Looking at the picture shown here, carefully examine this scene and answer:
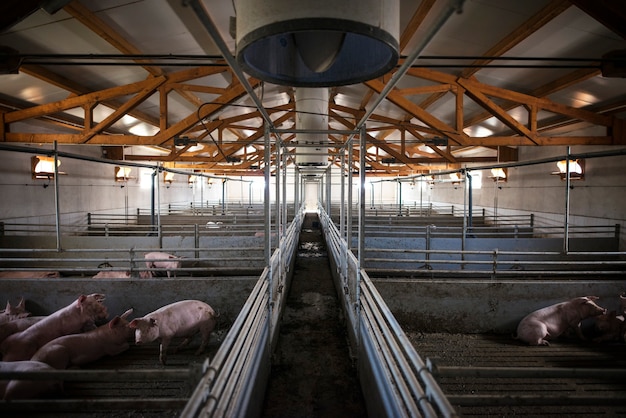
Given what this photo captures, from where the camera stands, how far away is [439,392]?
4.50 feet

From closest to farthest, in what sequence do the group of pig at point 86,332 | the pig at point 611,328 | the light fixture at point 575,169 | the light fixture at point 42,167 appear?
the group of pig at point 86,332 < the pig at point 611,328 < the light fixture at point 42,167 < the light fixture at point 575,169

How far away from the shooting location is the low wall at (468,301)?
4184 mm

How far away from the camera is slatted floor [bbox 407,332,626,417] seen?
2730mm

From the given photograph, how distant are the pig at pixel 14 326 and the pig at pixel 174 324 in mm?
1511

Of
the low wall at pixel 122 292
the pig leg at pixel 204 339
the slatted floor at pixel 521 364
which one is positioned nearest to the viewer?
the slatted floor at pixel 521 364

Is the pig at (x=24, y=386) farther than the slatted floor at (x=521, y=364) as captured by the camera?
No

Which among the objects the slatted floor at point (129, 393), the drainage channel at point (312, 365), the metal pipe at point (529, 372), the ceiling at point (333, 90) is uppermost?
the ceiling at point (333, 90)

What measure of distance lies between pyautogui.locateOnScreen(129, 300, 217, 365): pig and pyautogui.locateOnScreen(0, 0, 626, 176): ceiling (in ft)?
7.02

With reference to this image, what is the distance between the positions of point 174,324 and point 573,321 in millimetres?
4577

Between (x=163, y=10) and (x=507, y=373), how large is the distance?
17.1 ft

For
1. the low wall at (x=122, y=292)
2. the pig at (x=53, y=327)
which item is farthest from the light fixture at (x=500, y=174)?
the pig at (x=53, y=327)

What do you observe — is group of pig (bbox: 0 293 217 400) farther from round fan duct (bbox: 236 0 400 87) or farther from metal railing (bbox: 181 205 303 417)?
round fan duct (bbox: 236 0 400 87)

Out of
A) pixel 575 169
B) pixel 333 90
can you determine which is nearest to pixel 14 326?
pixel 333 90

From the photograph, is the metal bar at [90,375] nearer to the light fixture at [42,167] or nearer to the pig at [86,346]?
the pig at [86,346]
